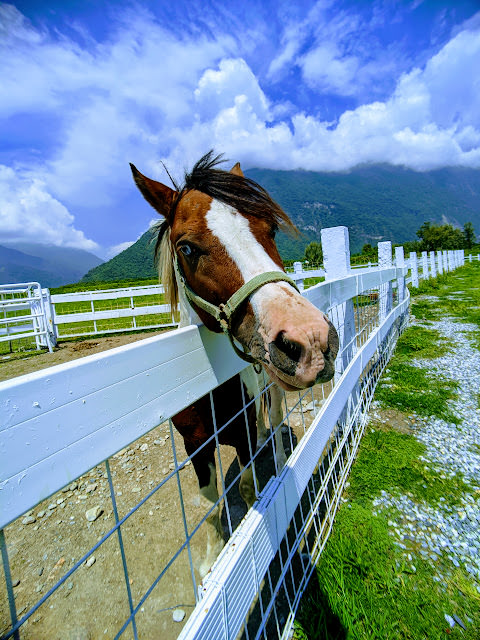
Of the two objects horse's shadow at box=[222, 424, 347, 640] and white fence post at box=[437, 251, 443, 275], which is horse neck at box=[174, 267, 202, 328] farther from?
white fence post at box=[437, 251, 443, 275]

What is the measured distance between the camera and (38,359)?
7.36 meters

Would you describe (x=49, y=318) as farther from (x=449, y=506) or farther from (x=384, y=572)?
(x=449, y=506)

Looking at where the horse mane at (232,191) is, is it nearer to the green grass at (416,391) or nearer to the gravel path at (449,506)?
the gravel path at (449,506)

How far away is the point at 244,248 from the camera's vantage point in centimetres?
132

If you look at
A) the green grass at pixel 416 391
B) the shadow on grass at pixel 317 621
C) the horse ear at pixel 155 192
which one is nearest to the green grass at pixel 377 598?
the shadow on grass at pixel 317 621

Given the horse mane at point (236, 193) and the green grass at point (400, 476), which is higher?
the horse mane at point (236, 193)

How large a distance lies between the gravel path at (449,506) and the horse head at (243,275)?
1774mm

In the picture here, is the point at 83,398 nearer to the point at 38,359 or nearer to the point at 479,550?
the point at 479,550

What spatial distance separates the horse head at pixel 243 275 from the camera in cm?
101

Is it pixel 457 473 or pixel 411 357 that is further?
pixel 411 357

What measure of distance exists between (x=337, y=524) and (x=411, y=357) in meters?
3.80

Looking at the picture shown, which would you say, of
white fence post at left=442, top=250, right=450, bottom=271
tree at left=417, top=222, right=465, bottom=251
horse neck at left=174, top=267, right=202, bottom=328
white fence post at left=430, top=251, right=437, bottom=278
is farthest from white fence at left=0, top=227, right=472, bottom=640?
tree at left=417, top=222, right=465, bottom=251

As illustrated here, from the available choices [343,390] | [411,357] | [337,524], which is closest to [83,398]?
[343,390]

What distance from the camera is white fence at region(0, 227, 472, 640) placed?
1.84 feet
